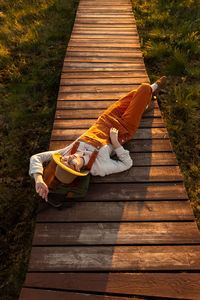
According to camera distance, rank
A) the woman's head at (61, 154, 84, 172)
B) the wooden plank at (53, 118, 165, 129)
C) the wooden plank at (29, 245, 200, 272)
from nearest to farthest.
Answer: the wooden plank at (29, 245, 200, 272)
the woman's head at (61, 154, 84, 172)
the wooden plank at (53, 118, 165, 129)

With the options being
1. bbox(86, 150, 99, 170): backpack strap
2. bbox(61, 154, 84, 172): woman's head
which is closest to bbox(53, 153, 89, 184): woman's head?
bbox(61, 154, 84, 172): woman's head

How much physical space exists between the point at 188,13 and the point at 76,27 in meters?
3.31

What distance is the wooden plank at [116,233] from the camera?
2020 millimetres

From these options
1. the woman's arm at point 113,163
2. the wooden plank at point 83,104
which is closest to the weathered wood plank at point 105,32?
the wooden plank at point 83,104

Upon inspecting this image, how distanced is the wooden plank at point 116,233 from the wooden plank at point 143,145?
3.51ft

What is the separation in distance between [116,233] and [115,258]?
0.80 feet

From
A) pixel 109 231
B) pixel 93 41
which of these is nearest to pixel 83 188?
pixel 109 231

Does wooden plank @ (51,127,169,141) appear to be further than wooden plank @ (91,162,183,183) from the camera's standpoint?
Yes

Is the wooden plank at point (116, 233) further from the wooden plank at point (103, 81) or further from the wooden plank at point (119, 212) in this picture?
the wooden plank at point (103, 81)

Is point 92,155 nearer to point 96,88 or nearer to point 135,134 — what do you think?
point 135,134

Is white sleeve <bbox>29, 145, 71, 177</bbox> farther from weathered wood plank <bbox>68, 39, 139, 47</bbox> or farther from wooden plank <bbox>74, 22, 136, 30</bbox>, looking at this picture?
wooden plank <bbox>74, 22, 136, 30</bbox>

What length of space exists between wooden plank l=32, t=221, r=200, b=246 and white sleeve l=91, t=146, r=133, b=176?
0.63 meters

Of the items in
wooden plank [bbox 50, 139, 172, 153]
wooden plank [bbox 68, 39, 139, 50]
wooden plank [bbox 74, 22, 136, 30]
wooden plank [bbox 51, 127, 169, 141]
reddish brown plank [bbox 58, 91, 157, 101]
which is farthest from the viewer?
wooden plank [bbox 74, 22, 136, 30]

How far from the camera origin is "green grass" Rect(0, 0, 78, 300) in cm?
248
